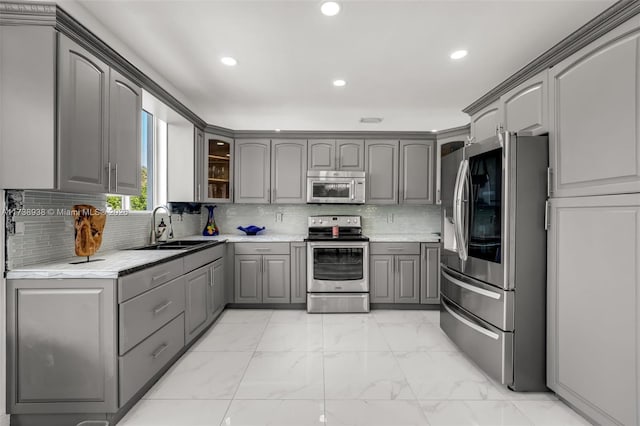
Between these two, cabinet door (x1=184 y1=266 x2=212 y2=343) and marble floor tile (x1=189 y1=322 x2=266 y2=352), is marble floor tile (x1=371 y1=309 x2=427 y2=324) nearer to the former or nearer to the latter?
marble floor tile (x1=189 y1=322 x2=266 y2=352)

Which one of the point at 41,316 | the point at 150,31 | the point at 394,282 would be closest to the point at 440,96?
the point at 394,282

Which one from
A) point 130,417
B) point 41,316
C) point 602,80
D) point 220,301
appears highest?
point 602,80

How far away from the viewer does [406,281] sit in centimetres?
363

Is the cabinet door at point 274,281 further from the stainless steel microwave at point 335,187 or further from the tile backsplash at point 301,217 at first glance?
the stainless steel microwave at point 335,187

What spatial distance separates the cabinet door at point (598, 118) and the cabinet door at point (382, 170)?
81.8 inches

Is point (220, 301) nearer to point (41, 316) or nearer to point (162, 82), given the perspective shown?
point (41, 316)

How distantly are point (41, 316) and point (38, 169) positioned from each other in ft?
2.63

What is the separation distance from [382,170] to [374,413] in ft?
9.47

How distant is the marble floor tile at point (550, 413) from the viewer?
65.7 inches

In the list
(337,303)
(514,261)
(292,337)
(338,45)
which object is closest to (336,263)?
(337,303)

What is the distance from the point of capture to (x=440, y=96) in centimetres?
304

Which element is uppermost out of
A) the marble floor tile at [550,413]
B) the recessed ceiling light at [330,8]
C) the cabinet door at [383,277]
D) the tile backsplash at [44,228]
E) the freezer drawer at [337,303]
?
the recessed ceiling light at [330,8]

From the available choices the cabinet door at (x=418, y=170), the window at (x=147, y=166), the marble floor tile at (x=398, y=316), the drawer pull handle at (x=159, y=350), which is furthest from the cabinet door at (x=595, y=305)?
the window at (x=147, y=166)

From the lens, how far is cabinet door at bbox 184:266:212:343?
2484 millimetres
